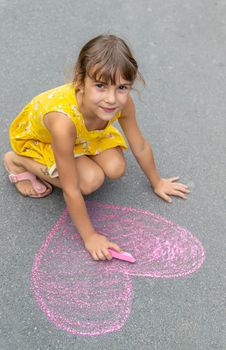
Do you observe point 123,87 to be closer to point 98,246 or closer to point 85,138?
point 85,138

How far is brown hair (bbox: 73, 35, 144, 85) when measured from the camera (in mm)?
1589

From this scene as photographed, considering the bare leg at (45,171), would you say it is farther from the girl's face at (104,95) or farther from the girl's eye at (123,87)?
the girl's eye at (123,87)

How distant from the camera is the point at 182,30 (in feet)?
10.2

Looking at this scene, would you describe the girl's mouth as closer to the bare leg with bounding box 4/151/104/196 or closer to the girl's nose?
the girl's nose

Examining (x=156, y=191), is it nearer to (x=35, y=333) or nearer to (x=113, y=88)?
(x=113, y=88)

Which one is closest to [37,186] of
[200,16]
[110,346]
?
[110,346]

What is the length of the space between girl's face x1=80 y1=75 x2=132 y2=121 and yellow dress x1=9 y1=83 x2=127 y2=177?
0.08m

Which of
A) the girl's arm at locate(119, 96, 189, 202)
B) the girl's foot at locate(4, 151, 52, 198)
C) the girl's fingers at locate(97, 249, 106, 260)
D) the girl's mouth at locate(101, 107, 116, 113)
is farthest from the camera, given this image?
the girl's foot at locate(4, 151, 52, 198)

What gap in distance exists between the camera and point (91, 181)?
6.38 ft

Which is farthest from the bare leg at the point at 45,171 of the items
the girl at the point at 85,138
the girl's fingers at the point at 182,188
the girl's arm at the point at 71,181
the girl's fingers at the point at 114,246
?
the girl's fingers at the point at 182,188

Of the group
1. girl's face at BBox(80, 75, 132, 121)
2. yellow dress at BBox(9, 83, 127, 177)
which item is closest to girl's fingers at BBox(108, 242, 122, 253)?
yellow dress at BBox(9, 83, 127, 177)

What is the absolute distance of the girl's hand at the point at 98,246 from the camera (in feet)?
6.10

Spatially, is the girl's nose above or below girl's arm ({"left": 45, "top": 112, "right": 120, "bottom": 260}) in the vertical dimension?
above

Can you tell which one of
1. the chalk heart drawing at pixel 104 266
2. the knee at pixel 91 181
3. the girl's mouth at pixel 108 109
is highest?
the girl's mouth at pixel 108 109
